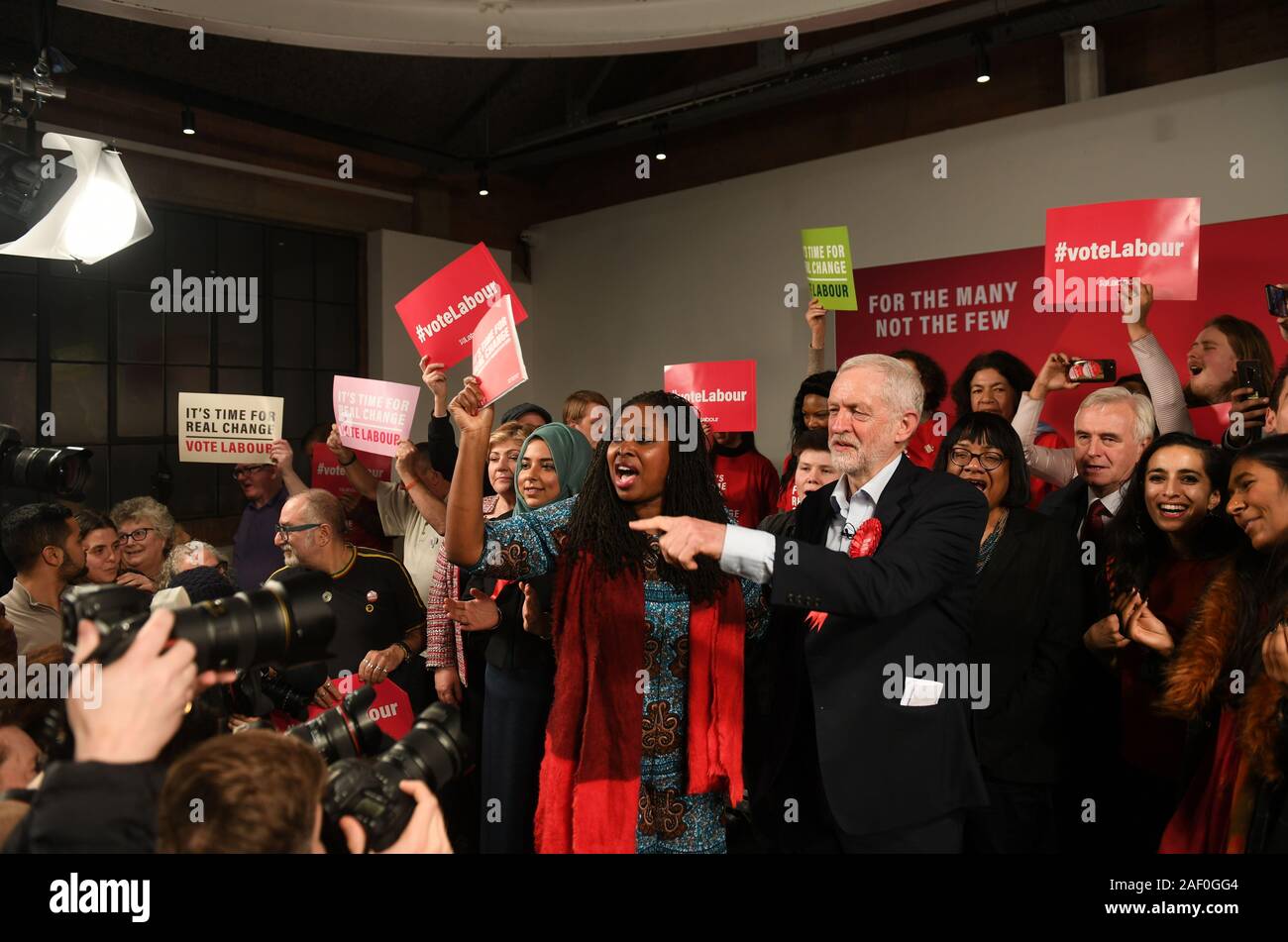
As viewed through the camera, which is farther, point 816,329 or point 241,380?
point 241,380

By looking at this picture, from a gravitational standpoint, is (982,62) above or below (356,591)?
above

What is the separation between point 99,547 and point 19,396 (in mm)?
3341

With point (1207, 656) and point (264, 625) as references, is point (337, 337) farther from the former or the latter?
point (264, 625)

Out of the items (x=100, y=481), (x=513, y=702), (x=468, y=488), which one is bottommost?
(x=513, y=702)

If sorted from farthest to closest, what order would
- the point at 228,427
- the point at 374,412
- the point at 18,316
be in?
1. the point at 18,316
2. the point at 228,427
3. the point at 374,412

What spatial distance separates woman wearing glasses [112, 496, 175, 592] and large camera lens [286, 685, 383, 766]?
94.3 inches

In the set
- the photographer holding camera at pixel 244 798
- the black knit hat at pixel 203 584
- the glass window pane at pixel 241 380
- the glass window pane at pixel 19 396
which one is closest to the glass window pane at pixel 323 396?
the glass window pane at pixel 241 380

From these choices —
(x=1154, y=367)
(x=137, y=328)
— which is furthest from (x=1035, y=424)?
(x=137, y=328)

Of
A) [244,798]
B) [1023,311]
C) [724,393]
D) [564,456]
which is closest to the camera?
[244,798]

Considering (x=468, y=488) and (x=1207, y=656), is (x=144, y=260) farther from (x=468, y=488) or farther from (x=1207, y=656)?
(x=1207, y=656)

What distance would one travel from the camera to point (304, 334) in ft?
22.0

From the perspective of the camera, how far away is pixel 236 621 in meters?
0.92

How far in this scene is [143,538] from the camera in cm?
316

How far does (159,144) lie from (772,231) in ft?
12.3
